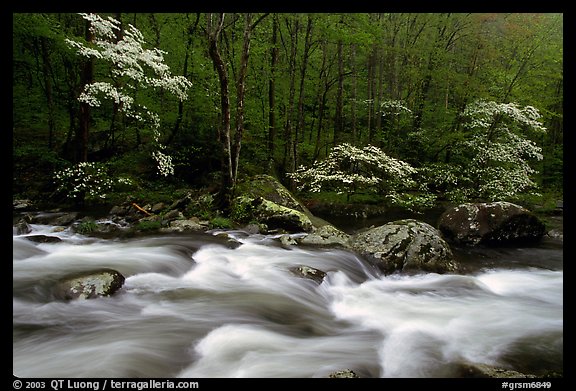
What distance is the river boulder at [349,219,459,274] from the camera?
6625 mm

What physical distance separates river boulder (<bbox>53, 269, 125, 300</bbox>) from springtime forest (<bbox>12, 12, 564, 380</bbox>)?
0.03 m

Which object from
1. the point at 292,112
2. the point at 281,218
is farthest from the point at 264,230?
the point at 292,112

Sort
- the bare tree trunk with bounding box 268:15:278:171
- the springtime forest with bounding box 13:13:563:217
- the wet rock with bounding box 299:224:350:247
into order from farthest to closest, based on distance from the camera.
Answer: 1. the bare tree trunk with bounding box 268:15:278:171
2. the springtime forest with bounding box 13:13:563:217
3. the wet rock with bounding box 299:224:350:247

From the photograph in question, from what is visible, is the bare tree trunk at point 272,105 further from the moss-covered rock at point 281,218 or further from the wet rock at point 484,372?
the wet rock at point 484,372

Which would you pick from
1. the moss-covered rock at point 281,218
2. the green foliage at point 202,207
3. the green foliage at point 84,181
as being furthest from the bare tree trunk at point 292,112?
the green foliage at point 84,181

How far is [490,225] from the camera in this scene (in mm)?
8656

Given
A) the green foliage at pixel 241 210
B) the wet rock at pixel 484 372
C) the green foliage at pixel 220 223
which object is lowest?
the wet rock at pixel 484 372

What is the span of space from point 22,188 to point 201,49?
9.26m

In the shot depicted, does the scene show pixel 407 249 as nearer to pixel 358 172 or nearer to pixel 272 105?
pixel 358 172

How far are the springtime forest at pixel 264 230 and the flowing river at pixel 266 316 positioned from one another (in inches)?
1.3

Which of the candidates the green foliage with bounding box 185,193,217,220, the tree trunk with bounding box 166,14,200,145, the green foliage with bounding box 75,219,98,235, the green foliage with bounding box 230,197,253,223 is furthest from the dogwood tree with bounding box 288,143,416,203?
the green foliage with bounding box 75,219,98,235

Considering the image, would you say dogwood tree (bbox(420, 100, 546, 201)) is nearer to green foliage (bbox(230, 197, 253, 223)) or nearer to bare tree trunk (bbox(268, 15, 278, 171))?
bare tree trunk (bbox(268, 15, 278, 171))

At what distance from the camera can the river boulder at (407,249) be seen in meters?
6.62
